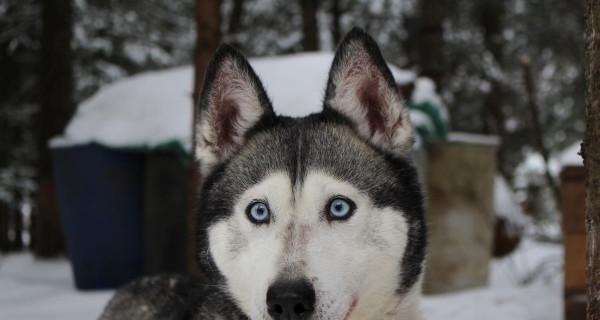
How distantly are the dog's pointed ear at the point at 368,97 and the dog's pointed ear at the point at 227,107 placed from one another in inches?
10.8

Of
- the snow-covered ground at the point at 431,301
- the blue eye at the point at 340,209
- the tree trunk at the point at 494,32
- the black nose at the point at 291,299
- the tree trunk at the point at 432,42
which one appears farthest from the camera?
the tree trunk at the point at 494,32

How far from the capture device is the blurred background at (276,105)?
595cm

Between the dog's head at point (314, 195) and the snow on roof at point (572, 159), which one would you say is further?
the snow on roof at point (572, 159)

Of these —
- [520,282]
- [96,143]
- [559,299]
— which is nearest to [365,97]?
[559,299]

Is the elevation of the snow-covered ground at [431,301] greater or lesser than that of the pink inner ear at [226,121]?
lesser

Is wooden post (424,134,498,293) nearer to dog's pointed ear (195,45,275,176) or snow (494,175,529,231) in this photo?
snow (494,175,529,231)

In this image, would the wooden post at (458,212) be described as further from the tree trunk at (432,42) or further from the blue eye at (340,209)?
the blue eye at (340,209)

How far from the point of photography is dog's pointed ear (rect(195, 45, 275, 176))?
2.65m

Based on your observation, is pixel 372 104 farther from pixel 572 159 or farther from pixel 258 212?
pixel 572 159

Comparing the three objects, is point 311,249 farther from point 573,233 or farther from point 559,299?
point 559,299

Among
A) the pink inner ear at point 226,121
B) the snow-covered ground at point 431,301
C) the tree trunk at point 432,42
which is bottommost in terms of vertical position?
the snow-covered ground at point 431,301

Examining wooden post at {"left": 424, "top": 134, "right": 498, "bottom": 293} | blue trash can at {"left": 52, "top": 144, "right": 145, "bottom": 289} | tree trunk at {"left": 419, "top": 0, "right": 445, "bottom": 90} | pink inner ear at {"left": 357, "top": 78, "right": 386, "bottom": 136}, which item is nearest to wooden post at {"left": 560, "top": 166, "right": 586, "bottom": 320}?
pink inner ear at {"left": 357, "top": 78, "right": 386, "bottom": 136}

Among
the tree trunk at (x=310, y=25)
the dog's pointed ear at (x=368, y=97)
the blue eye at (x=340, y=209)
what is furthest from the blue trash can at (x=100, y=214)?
the tree trunk at (x=310, y=25)

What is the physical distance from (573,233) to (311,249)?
288 cm
